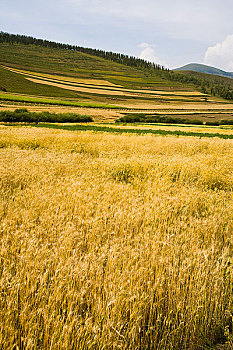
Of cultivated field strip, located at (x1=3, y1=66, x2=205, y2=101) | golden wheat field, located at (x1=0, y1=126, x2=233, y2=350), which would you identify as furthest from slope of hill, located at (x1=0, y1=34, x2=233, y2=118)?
golden wheat field, located at (x1=0, y1=126, x2=233, y2=350)

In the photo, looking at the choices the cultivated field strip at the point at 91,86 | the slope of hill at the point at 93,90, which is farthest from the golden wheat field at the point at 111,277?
the cultivated field strip at the point at 91,86

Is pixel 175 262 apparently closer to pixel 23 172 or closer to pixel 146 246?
pixel 146 246

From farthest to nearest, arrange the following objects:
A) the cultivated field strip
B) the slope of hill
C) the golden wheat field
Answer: the cultivated field strip
the slope of hill
the golden wheat field

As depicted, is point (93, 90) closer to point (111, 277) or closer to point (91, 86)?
point (91, 86)

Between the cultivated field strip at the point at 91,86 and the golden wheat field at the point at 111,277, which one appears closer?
the golden wheat field at the point at 111,277

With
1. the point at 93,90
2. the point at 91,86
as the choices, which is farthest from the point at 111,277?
the point at 91,86

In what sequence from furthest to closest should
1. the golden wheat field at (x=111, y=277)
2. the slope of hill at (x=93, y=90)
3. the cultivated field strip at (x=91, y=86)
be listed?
1. the cultivated field strip at (x=91, y=86)
2. the slope of hill at (x=93, y=90)
3. the golden wheat field at (x=111, y=277)

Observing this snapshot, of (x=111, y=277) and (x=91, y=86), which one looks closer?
(x=111, y=277)

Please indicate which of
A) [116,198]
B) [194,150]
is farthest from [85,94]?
[116,198]

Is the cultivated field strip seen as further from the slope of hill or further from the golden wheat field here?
the golden wheat field

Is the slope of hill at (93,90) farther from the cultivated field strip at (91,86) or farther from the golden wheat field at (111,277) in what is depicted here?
the golden wheat field at (111,277)

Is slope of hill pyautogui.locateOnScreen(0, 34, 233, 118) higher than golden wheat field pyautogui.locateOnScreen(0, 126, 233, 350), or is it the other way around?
slope of hill pyautogui.locateOnScreen(0, 34, 233, 118)

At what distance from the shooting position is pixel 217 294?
9.07 feet

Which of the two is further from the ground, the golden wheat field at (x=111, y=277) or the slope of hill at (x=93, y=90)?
the slope of hill at (x=93, y=90)
